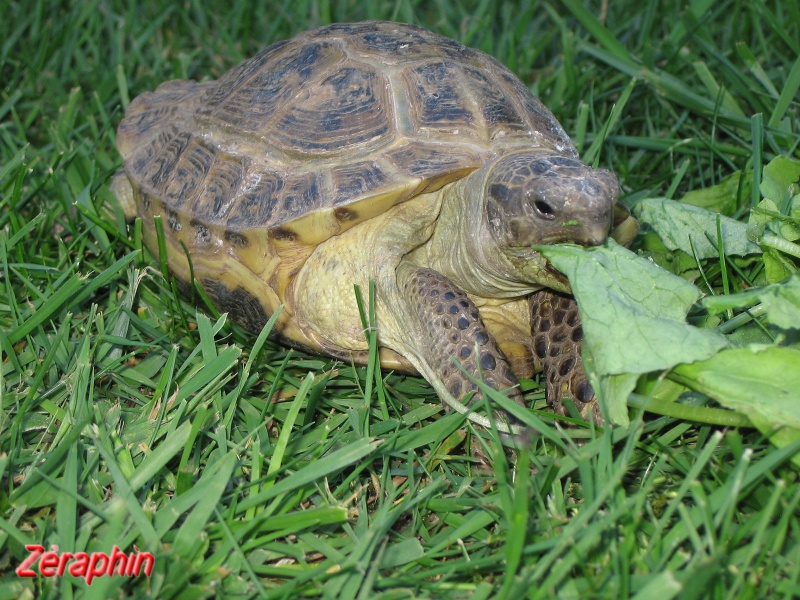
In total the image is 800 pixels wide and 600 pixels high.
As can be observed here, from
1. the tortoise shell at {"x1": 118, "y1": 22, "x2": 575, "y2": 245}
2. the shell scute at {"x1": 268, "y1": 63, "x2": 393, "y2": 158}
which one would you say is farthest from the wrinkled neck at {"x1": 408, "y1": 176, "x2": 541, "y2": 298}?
the shell scute at {"x1": 268, "y1": 63, "x2": 393, "y2": 158}

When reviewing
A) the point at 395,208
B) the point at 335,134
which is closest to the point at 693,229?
the point at 395,208

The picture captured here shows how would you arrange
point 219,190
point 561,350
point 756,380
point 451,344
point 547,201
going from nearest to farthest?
point 756,380, point 547,201, point 451,344, point 561,350, point 219,190

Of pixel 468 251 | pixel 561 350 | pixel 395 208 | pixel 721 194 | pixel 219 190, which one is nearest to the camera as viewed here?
pixel 561 350

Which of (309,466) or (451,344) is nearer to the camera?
(309,466)

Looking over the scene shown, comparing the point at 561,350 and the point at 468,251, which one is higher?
the point at 468,251

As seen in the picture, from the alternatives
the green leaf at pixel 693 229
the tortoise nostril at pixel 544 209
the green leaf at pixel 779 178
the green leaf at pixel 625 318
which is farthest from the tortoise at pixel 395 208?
the green leaf at pixel 779 178

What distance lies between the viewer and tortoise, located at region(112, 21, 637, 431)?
2.46 metres

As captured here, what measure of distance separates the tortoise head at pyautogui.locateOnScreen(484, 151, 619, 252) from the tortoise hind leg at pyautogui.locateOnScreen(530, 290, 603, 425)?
0.33 metres

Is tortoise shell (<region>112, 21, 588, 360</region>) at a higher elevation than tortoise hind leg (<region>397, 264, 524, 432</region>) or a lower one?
higher

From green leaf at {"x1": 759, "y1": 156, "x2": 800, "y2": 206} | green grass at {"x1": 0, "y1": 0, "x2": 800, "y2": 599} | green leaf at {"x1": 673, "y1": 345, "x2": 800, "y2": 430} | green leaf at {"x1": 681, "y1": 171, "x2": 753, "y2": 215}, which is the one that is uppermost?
green leaf at {"x1": 759, "y1": 156, "x2": 800, "y2": 206}

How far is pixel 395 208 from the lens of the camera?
280cm

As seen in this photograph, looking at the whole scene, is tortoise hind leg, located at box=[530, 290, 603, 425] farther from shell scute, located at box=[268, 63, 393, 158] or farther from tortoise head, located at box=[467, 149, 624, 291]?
shell scute, located at box=[268, 63, 393, 158]

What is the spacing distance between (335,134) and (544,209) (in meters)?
0.90

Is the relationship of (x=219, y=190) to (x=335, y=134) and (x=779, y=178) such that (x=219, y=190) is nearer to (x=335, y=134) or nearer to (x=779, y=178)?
(x=335, y=134)
